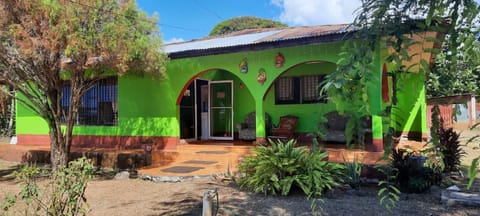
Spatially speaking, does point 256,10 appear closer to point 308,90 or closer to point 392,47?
point 308,90

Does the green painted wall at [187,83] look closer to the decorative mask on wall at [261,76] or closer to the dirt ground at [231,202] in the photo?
the decorative mask on wall at [261,76]

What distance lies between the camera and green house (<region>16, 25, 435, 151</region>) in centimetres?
1027

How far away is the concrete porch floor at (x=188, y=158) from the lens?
8.70 meters

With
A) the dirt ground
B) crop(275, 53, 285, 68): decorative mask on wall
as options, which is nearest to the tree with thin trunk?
the dirt ground

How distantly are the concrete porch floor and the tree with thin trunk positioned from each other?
5.62ft

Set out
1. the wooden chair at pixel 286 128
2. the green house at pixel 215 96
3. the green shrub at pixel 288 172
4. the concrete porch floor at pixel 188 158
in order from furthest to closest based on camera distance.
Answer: the wooden chair at pixel 286 128 < the green house at pixel 215 96 < the concrete porch floor at pixel 188 158 < the green shrub at pixel 288 172

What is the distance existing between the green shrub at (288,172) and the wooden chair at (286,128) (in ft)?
15.6

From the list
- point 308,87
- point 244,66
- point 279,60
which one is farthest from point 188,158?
point 308,87

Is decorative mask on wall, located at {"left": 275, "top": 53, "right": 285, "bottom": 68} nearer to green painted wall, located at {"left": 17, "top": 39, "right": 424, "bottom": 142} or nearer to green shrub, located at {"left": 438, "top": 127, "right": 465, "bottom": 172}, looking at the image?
green painted wall, located at {"left": 17, "top": 39, "right": 424, "bottom": 142}

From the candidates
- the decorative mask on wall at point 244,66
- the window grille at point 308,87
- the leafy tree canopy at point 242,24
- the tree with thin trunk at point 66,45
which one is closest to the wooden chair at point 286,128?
the window grille at point 308,87

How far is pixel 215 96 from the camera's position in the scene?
14.0 meters

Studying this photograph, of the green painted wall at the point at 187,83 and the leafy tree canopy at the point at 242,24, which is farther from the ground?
the leafy tree canopy at the point at 242,24

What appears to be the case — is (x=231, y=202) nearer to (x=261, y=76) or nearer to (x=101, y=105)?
(x=261, y=76)

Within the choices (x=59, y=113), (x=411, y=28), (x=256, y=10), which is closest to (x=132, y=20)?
(x=59, y=113)
